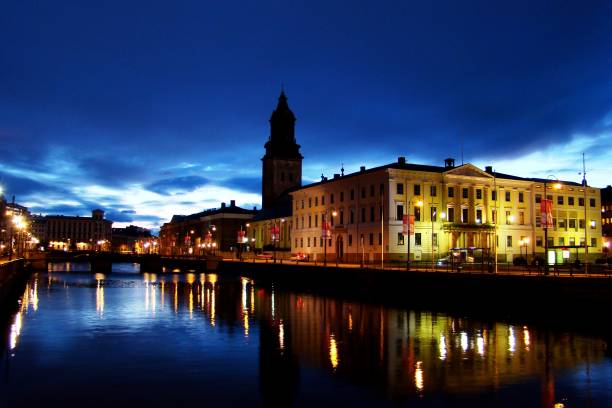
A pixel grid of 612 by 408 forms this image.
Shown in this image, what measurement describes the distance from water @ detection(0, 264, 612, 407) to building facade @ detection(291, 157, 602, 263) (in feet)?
138

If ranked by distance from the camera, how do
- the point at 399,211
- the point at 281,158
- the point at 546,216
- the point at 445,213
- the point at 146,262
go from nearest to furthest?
1. the point at 546,216
2. the point at 399,211
3. the point at 445,213
4. the point at 146,262
5. the point at 281,158

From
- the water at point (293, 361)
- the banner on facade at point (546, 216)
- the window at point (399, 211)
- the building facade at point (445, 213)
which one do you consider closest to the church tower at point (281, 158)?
the building facade at point (445, 213)

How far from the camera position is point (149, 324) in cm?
4541

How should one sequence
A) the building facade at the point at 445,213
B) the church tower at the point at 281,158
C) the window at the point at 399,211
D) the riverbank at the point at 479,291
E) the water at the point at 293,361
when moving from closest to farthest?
the water at the point at 293,361 → the riverbank at the point at 479,291 → the building facade at the point at 445,213 → the window at the point at 399,211 → the church tower at the point at 281,158

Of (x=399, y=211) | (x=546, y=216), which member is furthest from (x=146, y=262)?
(x=546, y=216)

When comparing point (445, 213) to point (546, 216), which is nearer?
point (546, 216)

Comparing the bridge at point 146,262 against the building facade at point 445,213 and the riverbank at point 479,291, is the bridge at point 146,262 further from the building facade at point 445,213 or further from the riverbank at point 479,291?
the riverbank at point 479,291

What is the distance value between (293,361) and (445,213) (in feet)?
223

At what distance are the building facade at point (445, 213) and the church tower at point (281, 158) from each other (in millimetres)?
45424

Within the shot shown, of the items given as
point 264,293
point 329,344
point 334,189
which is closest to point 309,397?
point 329,344

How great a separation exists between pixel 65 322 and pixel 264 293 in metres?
32.2

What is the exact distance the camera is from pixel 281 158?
15838cm

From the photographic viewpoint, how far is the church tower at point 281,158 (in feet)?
520

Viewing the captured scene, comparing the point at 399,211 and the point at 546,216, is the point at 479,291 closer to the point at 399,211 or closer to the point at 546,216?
the point at 546,216
